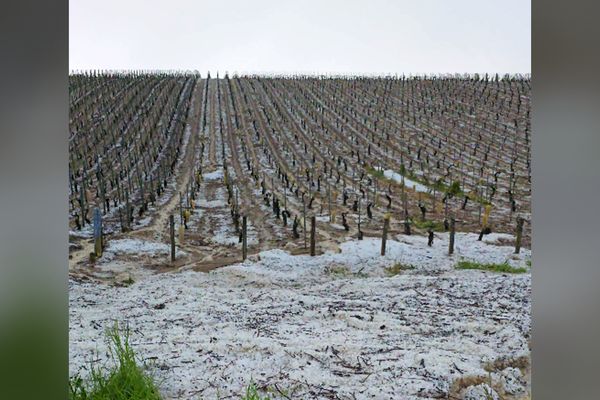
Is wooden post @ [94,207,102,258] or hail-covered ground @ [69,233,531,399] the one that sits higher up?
wooden post @ [94,207,102,258]

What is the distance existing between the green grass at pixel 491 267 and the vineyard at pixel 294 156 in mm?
523

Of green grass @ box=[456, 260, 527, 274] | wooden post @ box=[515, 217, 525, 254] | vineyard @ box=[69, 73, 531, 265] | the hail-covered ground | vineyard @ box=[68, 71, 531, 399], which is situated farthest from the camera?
vineyard @ box=[69, 73, 531, 265]

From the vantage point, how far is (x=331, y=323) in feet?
9.57

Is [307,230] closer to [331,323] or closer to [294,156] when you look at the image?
[294,156]

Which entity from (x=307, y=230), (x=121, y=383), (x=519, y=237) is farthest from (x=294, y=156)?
(x=121, y=383)

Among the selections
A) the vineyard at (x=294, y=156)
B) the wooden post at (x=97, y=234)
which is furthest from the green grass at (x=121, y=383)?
the wooden post at (x=97, y=234)

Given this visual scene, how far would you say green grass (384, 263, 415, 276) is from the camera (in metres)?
4.14

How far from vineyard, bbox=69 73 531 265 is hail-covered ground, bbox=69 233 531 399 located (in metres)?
0.36

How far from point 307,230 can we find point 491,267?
1335 millimetres

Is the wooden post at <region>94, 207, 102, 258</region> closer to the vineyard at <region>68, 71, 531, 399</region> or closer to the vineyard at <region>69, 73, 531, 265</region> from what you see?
the vineyard at <region>68, 71, 531, 399</region>

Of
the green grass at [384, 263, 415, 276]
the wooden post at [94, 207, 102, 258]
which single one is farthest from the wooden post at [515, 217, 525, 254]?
the wooden post at [94, 207, 102, 258]

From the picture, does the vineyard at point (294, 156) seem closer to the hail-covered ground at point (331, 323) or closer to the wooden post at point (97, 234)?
the wooden post at point (97, 234)

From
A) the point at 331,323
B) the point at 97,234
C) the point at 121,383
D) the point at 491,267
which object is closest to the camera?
the point at 121,383
